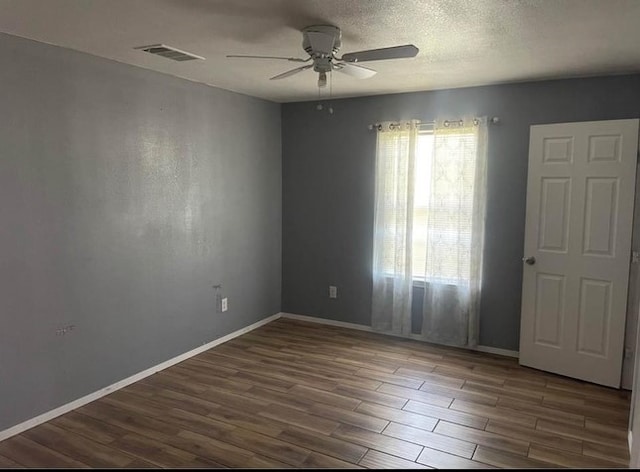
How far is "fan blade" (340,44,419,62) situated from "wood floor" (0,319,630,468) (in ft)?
7.23

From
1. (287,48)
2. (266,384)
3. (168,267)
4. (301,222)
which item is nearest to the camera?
(287,48)

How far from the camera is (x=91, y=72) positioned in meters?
3.14

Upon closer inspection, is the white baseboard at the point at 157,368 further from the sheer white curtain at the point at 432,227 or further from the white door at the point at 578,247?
the white door at the point at 578,247

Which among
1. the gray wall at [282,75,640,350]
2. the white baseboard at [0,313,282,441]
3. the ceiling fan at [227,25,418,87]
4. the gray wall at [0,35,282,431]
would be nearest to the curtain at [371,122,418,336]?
the gray wall at [282,75,640,350]

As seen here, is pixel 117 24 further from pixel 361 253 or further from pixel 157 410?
pixel 361 253

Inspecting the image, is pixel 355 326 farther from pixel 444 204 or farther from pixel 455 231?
pixel 444 204

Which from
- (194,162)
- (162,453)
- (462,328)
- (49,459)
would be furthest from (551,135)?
(49,459)

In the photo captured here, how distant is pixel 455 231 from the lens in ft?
13.8

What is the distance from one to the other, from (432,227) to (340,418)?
2.05 m

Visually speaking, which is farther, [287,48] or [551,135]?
[551,135]

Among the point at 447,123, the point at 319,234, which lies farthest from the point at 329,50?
the point at 319,234

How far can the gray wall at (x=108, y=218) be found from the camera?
277 cm

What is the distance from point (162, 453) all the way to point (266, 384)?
1.04 m

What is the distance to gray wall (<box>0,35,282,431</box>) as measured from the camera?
2.77 m
